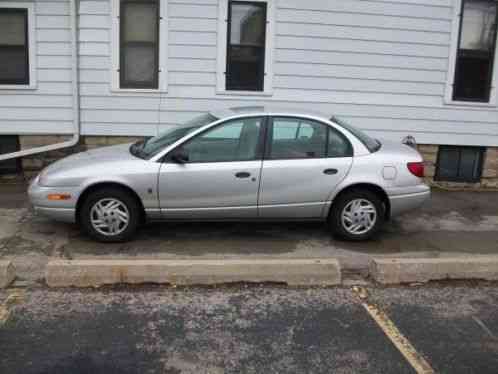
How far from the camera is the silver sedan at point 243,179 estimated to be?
621cm

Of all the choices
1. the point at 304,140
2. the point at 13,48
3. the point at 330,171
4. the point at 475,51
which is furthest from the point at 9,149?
Answer: the point at 475,51

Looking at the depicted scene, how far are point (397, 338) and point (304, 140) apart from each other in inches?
105

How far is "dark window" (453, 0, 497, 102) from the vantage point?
32.5 feet

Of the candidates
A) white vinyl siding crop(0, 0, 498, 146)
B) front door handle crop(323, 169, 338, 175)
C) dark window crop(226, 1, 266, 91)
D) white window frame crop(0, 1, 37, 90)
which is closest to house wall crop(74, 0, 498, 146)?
white vinyl siding crop(0, 0, 498, 146)

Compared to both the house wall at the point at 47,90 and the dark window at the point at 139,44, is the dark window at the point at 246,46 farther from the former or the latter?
the house wall at the point at 47,90

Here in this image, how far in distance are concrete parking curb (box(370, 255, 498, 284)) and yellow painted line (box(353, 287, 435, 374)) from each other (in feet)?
1.27

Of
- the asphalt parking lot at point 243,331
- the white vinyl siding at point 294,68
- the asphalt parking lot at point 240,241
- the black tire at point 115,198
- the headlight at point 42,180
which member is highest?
the white vinyl siding at point 294,68

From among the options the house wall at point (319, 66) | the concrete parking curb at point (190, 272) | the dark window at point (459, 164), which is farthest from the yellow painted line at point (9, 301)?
the dark window at point (459, 164)

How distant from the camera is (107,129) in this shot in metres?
9.45

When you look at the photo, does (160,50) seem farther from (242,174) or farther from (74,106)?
(242,174)

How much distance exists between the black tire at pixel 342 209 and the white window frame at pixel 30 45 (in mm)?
5471

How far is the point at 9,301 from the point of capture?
496cm

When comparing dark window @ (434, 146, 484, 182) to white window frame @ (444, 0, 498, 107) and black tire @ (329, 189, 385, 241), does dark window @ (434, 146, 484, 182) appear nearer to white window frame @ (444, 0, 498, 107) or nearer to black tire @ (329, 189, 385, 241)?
white window frame @ (444, 0, 498, 107)

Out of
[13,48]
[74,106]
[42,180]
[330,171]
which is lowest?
[42,180]
